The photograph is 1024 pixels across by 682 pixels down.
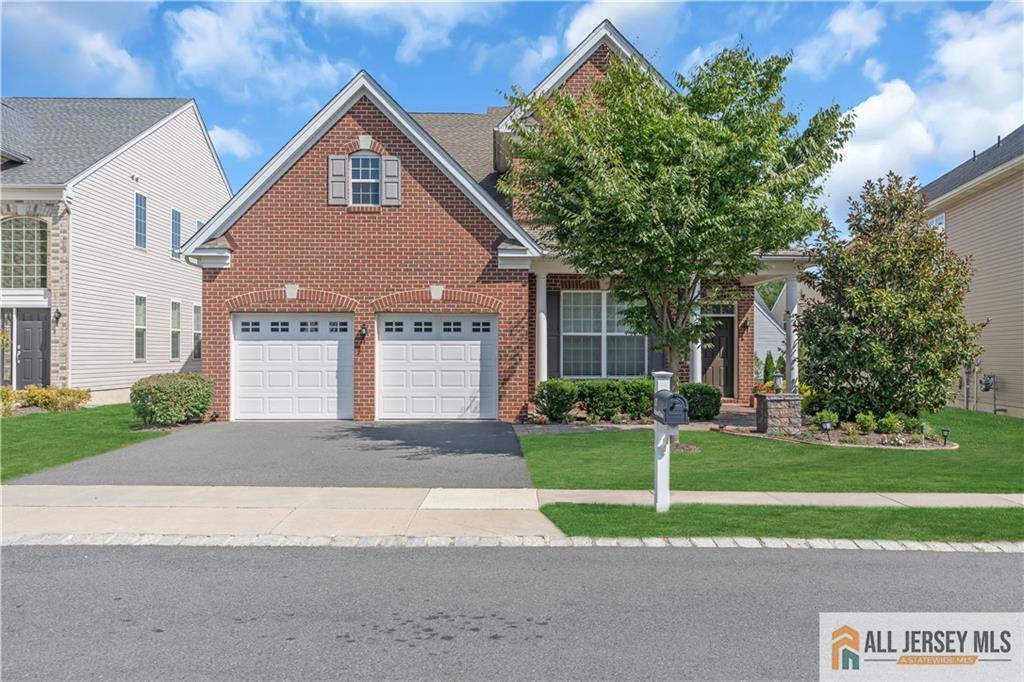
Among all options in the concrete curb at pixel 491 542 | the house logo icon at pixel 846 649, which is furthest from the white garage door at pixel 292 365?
the house logo icon at pixel 846 649

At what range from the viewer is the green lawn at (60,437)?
1116 cm

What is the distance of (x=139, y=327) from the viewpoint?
23.4 m

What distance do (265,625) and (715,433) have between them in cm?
1108

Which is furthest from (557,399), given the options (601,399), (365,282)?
(365,282)

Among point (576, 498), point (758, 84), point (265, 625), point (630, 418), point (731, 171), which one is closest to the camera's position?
point (265, 625)

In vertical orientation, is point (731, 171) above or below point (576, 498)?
above

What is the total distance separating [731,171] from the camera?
1115 cm

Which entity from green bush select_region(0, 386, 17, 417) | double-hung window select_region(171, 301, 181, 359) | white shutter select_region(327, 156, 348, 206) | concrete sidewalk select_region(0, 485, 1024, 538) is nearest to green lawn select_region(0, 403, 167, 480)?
green bush select_region(0, 386, 17, 417)

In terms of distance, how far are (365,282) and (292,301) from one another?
171 cm

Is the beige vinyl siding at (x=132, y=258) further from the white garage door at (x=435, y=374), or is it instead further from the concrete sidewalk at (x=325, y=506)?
the concrete sidewalk at (x=325, y=506)

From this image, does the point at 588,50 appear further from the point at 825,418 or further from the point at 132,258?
the point at 132,258

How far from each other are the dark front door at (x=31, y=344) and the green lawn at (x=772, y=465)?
572 inches

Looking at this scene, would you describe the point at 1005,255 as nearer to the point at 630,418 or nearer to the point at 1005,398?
the point at 1005,398

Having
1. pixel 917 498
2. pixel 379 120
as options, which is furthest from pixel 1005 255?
pixel 379 120
